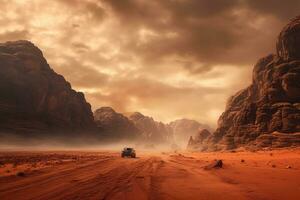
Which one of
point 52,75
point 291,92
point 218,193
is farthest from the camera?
point 52,75

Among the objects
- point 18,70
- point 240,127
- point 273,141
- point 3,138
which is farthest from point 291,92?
point 18,70

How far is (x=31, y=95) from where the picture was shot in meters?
150

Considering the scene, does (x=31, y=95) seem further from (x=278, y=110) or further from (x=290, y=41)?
(x=290, y=41)

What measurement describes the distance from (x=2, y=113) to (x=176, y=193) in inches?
5116

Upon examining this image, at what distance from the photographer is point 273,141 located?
74.9 m

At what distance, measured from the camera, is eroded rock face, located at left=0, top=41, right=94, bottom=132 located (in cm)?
13051

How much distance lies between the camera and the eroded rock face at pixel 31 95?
130513mm

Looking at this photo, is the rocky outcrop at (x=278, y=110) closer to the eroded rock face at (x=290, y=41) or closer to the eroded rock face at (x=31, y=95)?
the eroded rock face at (x=290, y=41)

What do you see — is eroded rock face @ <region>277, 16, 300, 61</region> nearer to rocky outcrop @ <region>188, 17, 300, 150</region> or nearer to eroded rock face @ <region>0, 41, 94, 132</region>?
rocky outcrop @ <region>188, 17, 300, 150</region>

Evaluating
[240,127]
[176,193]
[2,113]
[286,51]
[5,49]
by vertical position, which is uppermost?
[5,49]

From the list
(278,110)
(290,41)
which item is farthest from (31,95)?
(290,41)

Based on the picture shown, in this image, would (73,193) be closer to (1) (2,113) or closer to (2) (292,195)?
(2) (292,195)

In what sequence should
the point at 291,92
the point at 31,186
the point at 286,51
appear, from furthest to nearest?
the point at 286,51, the point at 291,92, the point at 31,186

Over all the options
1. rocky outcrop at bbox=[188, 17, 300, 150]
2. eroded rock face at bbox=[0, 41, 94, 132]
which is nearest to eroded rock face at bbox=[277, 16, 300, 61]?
rocky outcrop at bbox=[188, 17, 300, 150]
